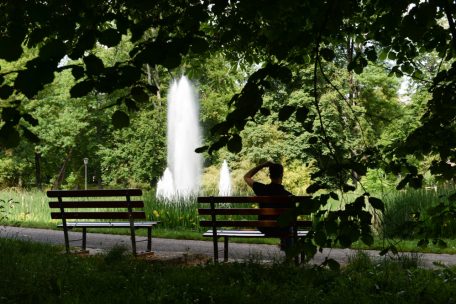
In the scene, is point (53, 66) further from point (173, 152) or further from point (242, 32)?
point (173, 152)

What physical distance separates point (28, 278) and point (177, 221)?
6.94m

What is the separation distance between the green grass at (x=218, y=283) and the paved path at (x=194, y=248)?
44.6 inches

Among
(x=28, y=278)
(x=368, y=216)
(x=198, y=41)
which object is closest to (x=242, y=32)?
(x=198, y=41)

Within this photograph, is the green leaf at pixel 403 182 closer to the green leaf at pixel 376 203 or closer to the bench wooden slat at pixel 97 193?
the green leaf at pixel 376 203

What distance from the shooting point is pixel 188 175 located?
81.7ft

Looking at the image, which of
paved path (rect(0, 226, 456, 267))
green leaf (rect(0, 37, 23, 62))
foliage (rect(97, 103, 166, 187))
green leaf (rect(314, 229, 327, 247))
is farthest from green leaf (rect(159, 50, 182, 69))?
foliage (rect(97, 103, 166, 187))

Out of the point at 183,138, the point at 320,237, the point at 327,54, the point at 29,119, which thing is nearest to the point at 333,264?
the point at 320,237

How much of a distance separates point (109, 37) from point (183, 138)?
24.5 metres

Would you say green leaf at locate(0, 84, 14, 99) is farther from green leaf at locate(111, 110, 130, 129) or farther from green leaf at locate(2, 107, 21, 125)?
green leaf at locate(111, 110, 130, 129)

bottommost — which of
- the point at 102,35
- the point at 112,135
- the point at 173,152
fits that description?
the point at 102,35

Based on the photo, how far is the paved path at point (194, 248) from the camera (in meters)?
7.37

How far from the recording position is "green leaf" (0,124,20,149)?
2.36 metres

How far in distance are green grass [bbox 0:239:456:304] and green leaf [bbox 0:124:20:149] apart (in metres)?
2.22

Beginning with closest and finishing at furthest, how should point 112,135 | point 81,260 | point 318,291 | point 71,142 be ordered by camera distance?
point 318,291
point 81,260
point 71,142
point 112,135
